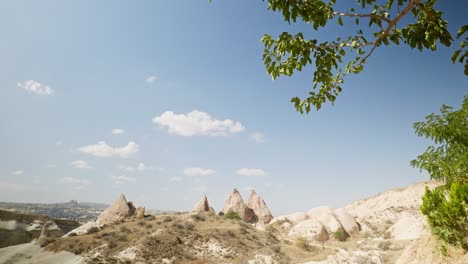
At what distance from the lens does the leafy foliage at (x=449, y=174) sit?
19.7 feet

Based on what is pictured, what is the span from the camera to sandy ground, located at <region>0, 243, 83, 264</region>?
77.4 feet

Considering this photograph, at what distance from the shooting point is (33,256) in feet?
86.4

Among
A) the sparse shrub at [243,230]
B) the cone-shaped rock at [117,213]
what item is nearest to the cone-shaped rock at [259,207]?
the sparse shrub at [243,230]

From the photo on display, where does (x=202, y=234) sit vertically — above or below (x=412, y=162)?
below

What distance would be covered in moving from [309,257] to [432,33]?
21.9m

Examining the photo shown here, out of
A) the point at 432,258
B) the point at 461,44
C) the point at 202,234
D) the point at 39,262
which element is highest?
the point at 461,44

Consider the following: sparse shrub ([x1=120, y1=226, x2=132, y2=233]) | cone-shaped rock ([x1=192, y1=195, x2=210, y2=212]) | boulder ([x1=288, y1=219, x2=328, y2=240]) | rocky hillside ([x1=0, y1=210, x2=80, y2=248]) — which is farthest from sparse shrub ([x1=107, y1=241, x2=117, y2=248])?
rocky hillside ([x1=0, y1=210, x2=80, y2=248])

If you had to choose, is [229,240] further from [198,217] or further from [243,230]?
[198,217]

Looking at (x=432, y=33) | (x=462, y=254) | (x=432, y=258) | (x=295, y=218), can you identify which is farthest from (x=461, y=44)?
(x=295, y=218)

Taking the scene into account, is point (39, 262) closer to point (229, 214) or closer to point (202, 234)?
point (202, 234)

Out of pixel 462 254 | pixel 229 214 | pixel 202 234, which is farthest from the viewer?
pixel 229 214

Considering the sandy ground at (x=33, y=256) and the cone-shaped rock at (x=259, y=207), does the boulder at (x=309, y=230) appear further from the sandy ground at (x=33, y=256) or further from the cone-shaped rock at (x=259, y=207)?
the sandy ground at (x=33, y=256)

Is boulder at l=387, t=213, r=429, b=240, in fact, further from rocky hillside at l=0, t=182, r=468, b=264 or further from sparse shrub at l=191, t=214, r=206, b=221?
sparse shrub at l=191, t=214, r=206, b=221

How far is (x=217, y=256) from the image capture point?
2288 cm
